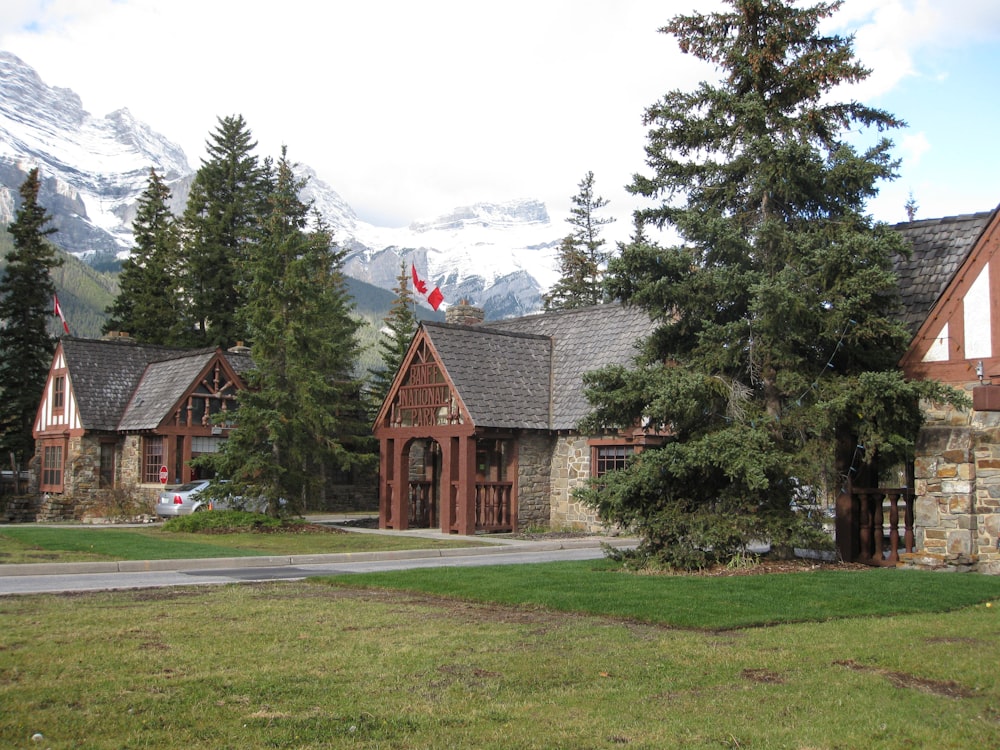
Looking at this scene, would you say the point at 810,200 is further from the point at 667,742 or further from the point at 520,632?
the point at 667,742

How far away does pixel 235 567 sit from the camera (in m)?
18.8

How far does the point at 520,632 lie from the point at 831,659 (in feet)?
10.0

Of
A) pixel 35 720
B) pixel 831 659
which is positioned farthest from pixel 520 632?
pixel 35 720

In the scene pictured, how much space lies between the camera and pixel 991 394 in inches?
595

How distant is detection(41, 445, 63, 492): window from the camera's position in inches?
1633

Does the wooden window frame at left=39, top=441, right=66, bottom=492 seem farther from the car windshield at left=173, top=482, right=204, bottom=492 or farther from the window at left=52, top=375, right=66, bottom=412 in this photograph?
the car windshield at left=173, top=482, right=204, bottom=492

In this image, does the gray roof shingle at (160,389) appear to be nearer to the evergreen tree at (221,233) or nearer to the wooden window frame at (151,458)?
the wooden window frame at (151,458)

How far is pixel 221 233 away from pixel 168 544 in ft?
130

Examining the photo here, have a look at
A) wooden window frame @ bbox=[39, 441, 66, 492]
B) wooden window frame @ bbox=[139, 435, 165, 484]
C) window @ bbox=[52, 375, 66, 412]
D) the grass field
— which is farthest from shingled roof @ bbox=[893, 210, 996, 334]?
window @ bbox=[52, 375, 66, 412]

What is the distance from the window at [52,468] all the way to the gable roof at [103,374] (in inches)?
108

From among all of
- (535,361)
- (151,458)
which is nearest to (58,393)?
(151,458)

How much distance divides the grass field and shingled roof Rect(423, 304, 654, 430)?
1479 cm

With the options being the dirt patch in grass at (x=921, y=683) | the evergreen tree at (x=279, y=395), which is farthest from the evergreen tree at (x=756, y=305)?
the evergreen tree at (x=279, y=395)

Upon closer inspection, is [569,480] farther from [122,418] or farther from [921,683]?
[122,418]
